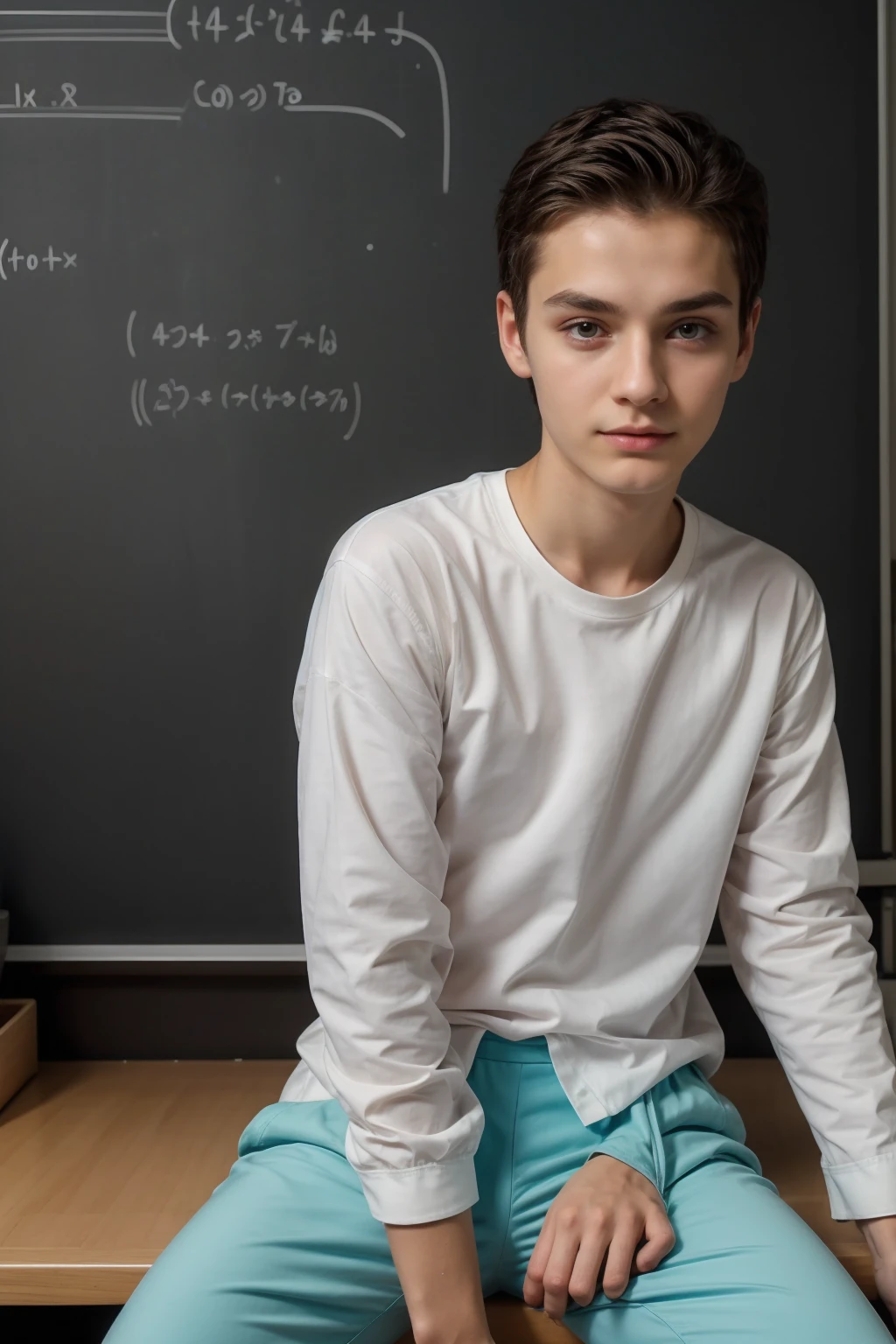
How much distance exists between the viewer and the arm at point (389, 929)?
1.07 meters

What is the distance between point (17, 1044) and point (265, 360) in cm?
99

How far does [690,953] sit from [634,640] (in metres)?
0.34

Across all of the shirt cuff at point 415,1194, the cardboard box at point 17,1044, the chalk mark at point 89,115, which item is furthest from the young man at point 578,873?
the chalk mark at point 89,115

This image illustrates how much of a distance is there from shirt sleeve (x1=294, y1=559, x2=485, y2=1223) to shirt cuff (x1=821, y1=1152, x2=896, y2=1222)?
0.38m

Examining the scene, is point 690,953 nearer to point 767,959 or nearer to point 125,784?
point 767,959

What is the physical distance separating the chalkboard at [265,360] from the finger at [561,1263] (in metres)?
0.72

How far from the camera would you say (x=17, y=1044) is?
1664mm

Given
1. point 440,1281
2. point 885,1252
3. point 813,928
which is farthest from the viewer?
point 813,928

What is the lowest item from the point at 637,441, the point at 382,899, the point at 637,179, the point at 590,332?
the point at 382,899

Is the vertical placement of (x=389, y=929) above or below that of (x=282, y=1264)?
above

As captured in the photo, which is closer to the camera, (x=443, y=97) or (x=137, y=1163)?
(x=137, y=1163)

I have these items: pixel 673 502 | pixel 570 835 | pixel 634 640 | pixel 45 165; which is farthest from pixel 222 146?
pixel 570 835

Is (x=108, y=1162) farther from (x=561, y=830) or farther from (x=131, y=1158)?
(x=561, y=830)

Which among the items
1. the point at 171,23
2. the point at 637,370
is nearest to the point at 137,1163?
the point at 637,370
